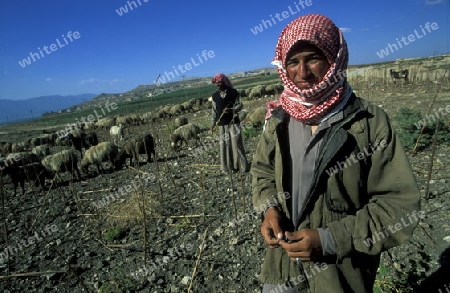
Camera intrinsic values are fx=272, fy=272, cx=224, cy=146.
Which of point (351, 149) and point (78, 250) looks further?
point (78, 250)

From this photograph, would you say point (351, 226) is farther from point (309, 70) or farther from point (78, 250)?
point (78, 250)

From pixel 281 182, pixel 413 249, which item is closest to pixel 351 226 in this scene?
pixel 281 182

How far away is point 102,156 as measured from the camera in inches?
391

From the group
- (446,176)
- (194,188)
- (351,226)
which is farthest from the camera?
(194,188)

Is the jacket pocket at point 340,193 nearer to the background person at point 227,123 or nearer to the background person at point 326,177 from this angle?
the background person at point 326,177

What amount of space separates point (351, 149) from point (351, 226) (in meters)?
0.35

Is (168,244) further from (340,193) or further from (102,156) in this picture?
(102,156)

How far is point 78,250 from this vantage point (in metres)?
4.30

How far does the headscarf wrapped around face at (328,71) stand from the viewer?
4.19 feet

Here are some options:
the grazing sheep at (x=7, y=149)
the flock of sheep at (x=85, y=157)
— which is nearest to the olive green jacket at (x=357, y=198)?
the flock of sheep at (x=85, y=157)

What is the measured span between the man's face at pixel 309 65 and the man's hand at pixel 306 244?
2.32 ft

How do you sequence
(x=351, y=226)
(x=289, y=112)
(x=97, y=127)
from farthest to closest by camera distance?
(x=97, y=127) → (x=289, y=112) → (x=351, y=226)

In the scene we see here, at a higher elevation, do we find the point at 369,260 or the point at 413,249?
the point at 369,260

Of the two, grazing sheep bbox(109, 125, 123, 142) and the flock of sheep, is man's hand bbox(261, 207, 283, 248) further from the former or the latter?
grazing sheep bbox(109, 125, 123, 142)
